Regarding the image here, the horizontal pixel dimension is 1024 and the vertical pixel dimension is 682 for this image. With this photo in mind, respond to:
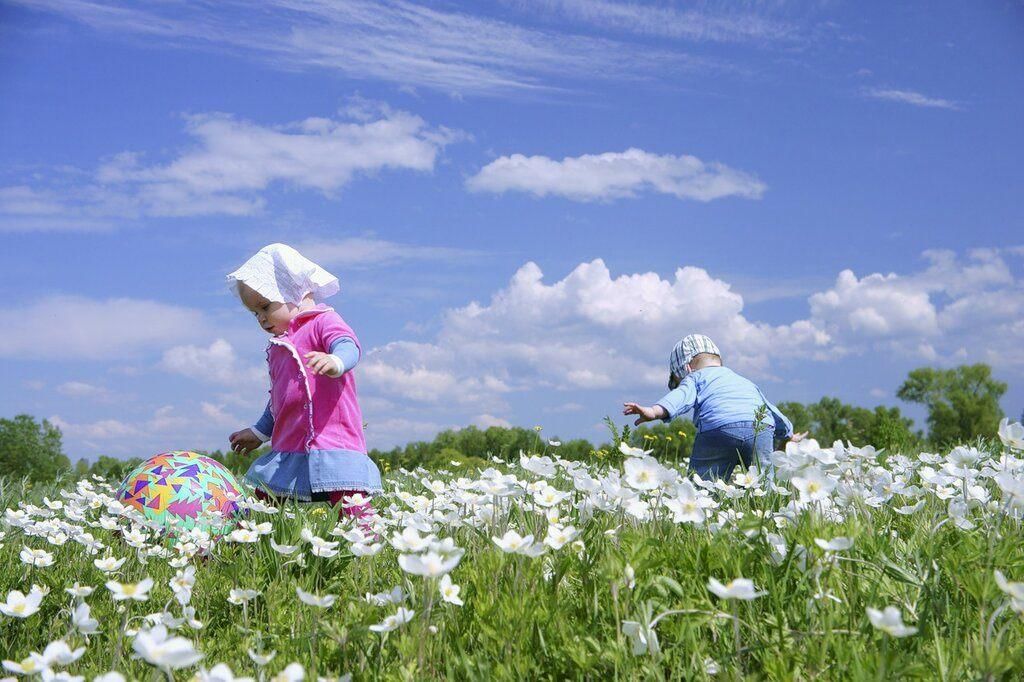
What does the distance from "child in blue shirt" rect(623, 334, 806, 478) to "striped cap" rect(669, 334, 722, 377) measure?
0.65 ft

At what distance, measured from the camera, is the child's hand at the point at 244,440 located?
24.3 feet

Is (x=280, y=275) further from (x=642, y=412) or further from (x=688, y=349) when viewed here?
(x=688, y=349)

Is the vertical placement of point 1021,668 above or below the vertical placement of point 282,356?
below

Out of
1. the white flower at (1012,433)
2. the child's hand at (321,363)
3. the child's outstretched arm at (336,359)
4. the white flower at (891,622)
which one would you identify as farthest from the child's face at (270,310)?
the white flower at (891,622)

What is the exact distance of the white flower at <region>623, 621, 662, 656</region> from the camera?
2594 mm

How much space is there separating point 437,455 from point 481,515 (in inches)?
394

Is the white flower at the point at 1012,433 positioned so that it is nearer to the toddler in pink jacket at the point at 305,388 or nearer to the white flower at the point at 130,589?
the white flower at the point at 130,589

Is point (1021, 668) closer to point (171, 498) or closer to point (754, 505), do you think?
point (754, 505)

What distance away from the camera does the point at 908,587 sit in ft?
11.4

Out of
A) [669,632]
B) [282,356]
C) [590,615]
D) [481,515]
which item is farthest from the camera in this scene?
[282,356]

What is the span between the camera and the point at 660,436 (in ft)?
43.3

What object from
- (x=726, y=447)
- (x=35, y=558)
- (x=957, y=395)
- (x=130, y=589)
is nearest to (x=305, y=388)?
(x=35, y=558)

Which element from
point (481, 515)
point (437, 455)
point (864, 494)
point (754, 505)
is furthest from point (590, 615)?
point (437, 455)

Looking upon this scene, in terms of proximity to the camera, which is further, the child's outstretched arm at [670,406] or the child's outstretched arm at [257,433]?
the child's outstretched arm at [670,406]
